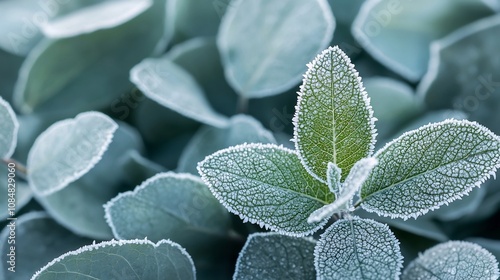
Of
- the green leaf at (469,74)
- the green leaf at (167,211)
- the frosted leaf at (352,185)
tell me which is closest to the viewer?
the frosted leaf at (352,185)

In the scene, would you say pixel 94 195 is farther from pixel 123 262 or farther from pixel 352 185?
pixel 352 185

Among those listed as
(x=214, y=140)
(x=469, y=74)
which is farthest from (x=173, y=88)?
(x=469, y=74)

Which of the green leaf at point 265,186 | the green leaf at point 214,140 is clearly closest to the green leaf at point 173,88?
the green leaf at point 214,140

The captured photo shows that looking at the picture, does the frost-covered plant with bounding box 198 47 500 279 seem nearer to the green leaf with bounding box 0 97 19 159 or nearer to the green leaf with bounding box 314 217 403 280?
the green leaf with bounding box 314 217 403 280

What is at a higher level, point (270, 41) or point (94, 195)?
point (270, 41)

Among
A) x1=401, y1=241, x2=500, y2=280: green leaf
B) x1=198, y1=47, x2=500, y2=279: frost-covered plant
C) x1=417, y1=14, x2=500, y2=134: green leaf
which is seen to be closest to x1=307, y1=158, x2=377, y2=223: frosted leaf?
x1=198, y1=47, x2=500, y2=279: frost-covered plant

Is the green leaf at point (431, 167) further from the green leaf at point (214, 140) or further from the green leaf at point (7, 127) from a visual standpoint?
the green leaf at point (7, 127)

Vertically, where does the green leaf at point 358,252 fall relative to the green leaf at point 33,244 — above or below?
above
